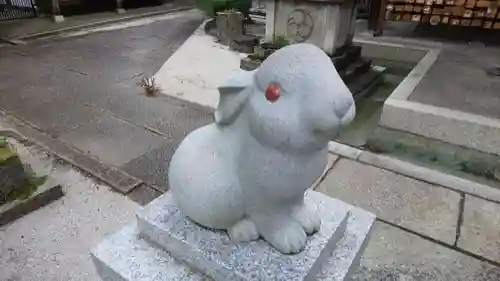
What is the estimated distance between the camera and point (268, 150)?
3.08 feet

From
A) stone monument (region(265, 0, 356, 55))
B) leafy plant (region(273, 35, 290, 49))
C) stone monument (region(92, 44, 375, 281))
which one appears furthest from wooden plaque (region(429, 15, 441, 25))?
stone monument (region(92, 44, 375, 281))

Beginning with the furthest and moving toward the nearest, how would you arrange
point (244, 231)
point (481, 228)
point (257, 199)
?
point (481, 228) < point (244, 231) < point (257, 199)

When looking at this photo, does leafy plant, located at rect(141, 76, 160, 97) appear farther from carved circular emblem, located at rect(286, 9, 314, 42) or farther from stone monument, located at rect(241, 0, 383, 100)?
carved circular emblem, located at rect(286, 9, 314, 42)

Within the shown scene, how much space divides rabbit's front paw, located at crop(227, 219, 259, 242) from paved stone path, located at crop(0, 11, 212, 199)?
3.66 ft

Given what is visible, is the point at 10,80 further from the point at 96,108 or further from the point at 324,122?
the point at 324,122

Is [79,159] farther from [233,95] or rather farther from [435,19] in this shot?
[435,19]

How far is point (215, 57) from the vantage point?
506cm

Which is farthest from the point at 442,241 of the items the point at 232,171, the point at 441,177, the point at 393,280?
the point at 232,171

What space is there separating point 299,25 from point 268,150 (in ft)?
10.8

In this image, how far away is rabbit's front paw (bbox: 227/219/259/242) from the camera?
1152 millimetres

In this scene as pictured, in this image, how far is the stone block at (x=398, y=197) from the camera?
6.21ft

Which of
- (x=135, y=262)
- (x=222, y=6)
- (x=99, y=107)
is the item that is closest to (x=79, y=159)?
(x=99, y=107)

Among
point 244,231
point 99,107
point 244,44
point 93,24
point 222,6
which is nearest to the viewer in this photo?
point 244,231

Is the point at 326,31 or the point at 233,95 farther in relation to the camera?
the point at 326,31
